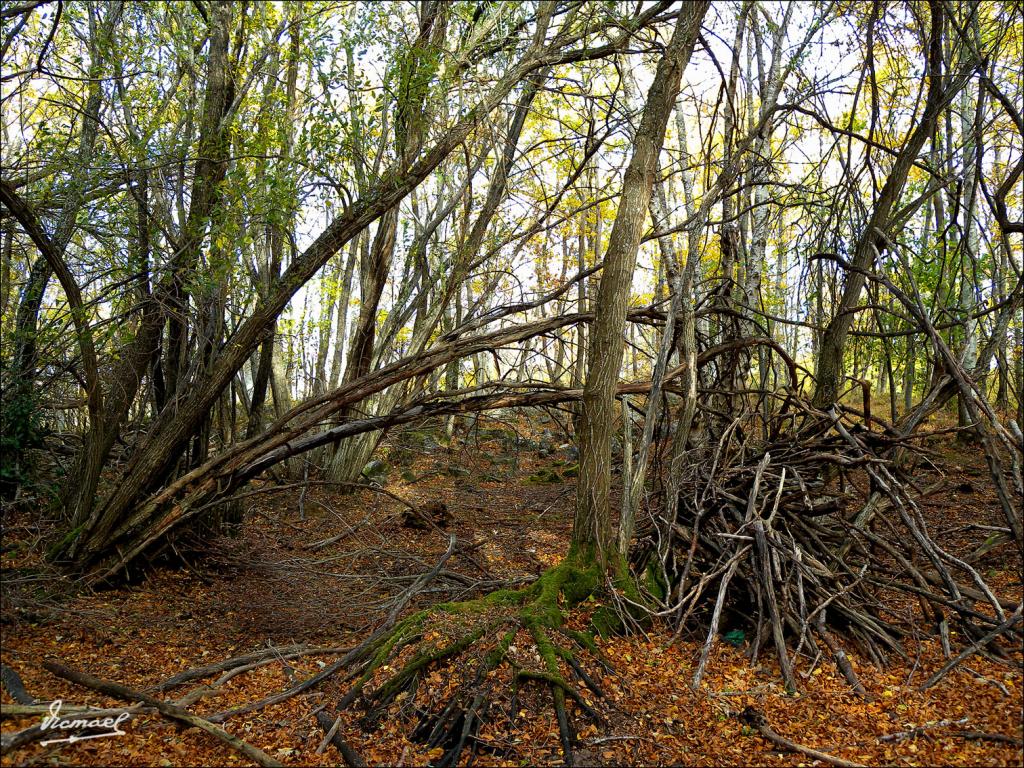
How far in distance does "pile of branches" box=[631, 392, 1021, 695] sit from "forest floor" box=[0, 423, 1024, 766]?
6.6 inches

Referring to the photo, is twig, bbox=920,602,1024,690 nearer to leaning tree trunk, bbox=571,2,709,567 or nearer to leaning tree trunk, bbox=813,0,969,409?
leaning tree trunk, bbox=571,2,709,567

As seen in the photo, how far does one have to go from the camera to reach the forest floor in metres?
3.28

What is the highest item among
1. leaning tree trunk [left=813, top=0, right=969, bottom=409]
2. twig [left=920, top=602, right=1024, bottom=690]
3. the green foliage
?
leaning tree trunk [left=813, top=0, right=969, bottom=409]

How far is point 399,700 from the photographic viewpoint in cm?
367

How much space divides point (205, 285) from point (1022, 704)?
634 cm

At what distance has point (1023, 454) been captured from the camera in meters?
3.76

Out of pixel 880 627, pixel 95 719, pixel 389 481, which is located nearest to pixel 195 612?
pixel 95 719

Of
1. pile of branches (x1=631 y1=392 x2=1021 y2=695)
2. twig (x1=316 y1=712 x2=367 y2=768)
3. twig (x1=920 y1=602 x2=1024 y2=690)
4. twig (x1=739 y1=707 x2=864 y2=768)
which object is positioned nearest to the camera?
twig (x1=739 y1=707 x2=864 y2=768)

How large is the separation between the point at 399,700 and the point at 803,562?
112 inches

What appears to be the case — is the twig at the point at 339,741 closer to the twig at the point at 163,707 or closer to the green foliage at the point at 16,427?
the twig at the point at 163,707

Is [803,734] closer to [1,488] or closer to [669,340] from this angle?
[669,340]

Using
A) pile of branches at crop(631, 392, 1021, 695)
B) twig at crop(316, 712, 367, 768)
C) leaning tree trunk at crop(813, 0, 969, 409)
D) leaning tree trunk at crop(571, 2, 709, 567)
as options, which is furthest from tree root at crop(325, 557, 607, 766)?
leaning tree trunk at crop(813, 0, 969, 409)

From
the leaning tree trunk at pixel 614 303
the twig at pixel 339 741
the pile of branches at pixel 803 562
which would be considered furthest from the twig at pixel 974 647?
the twig at pixel 339 741

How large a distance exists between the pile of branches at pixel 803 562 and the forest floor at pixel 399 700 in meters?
0.17
